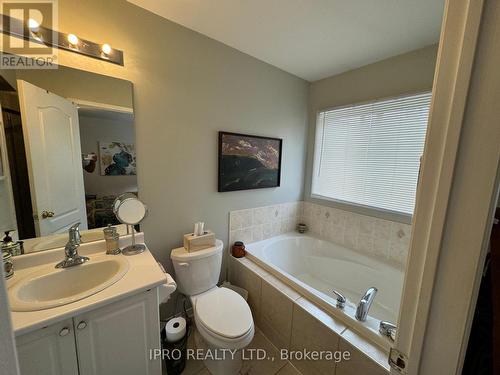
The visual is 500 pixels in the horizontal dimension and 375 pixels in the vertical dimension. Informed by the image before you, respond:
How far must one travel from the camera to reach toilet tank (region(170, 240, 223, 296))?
157 cm

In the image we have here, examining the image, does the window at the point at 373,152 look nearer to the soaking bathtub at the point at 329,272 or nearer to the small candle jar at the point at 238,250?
the soaking bathtub at the point at 329,272

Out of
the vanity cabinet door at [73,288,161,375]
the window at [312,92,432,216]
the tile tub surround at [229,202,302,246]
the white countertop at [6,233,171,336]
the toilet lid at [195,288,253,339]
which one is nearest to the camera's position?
the white countertop at [6,233,171,336]

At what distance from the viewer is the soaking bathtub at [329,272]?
5.37 feet

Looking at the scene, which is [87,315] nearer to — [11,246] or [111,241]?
[111,241]

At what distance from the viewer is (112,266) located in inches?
49.1

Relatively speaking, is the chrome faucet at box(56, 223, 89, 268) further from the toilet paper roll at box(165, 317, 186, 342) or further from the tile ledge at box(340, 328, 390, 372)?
the tile ledge at box(340, 328, 390, 372)

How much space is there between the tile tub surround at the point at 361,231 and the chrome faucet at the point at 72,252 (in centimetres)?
228

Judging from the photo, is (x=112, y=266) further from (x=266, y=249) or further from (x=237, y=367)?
(x=266, y=249)

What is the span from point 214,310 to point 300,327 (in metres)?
0.62

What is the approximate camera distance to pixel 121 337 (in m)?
1.04

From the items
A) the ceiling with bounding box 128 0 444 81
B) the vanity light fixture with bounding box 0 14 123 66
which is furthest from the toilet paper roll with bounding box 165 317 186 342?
the ceiling with bounding box 128 0 444 81

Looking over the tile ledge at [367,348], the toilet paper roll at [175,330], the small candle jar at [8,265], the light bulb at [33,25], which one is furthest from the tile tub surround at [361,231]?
the light bulb at [33,25]

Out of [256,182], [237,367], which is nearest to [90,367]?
[237,367]

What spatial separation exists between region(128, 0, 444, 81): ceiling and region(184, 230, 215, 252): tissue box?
5.36 feet
